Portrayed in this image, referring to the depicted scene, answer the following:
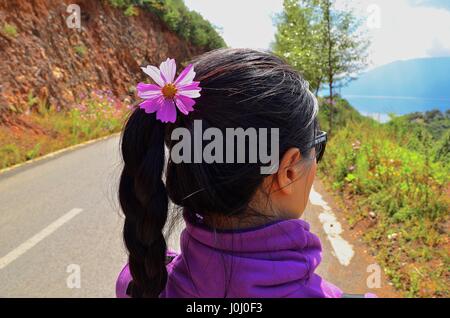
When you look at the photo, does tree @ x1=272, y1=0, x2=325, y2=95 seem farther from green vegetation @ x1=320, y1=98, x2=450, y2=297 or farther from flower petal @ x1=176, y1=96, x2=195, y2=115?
flower petal @ x1=176, y1=96, x2=195, y2=115

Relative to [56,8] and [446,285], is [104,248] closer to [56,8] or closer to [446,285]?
[446,285]

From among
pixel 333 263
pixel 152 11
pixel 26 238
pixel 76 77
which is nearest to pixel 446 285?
pixel 333 263

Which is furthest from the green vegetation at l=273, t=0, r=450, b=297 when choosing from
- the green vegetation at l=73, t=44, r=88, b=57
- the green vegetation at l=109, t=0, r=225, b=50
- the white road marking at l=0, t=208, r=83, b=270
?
the green vegetation at l=109, t=0, r=225, b=50

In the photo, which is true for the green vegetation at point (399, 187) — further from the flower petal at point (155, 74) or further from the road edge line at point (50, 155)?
the road edge line at point (50, 155)

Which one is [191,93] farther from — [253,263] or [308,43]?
[308,43]

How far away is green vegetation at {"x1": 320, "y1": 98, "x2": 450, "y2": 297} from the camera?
359cm

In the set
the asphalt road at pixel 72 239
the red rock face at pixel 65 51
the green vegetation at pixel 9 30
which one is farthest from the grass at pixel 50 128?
the green vegetation at pixel 9 30

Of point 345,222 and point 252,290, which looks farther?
point 345,222

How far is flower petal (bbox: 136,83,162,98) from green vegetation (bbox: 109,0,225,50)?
19.5 meters

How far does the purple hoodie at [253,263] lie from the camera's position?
1.01m

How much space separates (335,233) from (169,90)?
3856mm

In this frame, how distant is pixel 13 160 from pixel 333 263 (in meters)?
6.15

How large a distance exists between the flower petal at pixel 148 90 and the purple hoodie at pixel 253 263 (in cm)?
36

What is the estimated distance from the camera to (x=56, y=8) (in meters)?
14.6
